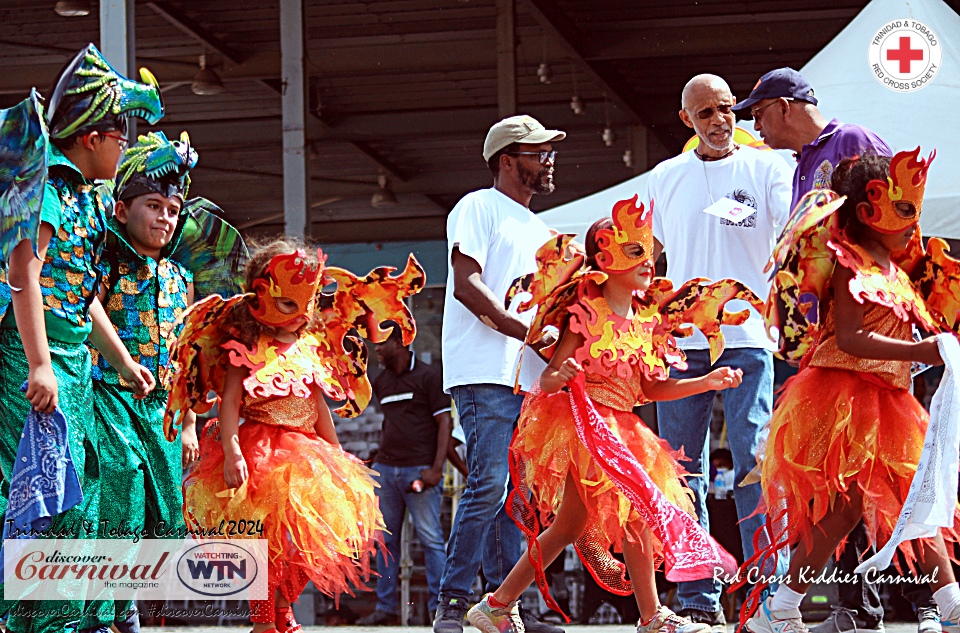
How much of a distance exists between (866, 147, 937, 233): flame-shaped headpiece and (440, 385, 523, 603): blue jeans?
1.59m

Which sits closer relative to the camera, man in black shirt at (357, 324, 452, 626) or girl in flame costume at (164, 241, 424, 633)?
girl in flame costume at (164, 241, 424, 633)

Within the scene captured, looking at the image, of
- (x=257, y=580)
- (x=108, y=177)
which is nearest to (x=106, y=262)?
(x=108, y=177)

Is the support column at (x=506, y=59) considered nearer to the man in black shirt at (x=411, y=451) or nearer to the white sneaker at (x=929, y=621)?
the man in black shirt at (x=411, y=451)

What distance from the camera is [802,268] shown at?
4258 mm

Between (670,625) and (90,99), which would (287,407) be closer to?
(90,99)

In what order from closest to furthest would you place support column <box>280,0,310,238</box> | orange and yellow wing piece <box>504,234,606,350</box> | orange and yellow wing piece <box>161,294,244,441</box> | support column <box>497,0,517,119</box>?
orange and yellow wing piece <box>161,294,244,441</box> < orange and yellow wing piece <box>504,234,606,350</box> < support column <box>280,0,310,238</box> < support column <box>497,0,517,119</box>

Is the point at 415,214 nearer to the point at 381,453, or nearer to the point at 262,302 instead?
the point at 381,453

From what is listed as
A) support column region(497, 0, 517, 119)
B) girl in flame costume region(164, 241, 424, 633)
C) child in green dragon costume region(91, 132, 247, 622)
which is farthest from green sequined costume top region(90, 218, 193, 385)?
support column region(497, 0, 517, 119)

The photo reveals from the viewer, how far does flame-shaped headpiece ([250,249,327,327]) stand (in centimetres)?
470

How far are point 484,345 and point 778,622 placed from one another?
4.99ft

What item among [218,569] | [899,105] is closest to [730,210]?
[218,569]

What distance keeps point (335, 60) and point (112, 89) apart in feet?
27.7

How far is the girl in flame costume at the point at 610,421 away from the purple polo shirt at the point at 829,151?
0.46 m

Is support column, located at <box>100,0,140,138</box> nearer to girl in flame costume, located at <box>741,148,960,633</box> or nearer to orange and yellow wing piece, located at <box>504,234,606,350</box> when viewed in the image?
orange and yellow wing piece, located at <box>504,234,606,350</box>
